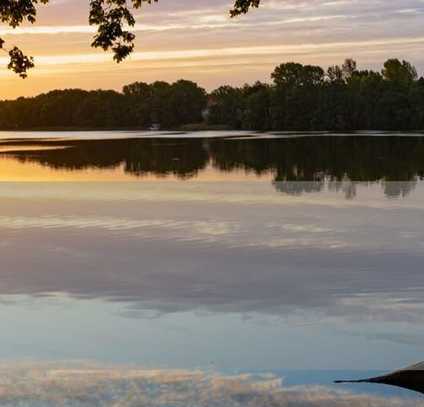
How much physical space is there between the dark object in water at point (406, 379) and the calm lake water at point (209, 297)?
0.70 feet

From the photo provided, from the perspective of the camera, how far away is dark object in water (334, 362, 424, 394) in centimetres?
1041

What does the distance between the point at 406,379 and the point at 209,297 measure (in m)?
5.90

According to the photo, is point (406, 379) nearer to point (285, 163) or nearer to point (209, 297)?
point (209, 297)

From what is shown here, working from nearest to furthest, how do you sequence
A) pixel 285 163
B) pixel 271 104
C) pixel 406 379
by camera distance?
pixel 406 379 → pixel 285 163 → pixel 271 104

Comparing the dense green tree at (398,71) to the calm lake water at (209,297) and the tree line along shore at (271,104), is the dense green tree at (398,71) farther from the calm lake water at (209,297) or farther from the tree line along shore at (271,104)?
the calm lake water at (209,297)

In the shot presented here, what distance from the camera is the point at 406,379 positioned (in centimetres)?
1048

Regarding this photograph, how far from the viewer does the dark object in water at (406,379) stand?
10.4m

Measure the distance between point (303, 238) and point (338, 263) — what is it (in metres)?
3.74

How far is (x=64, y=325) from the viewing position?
13.8 meters

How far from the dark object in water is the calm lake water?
0.70ft

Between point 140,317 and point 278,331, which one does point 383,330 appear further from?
point 140,317

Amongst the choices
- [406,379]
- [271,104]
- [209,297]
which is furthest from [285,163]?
[271,104]

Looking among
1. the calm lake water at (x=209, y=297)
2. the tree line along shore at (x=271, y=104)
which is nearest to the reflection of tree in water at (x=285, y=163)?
the calm lake water at (x=209, y=297)

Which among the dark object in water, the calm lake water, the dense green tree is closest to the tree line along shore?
the dense green tree
